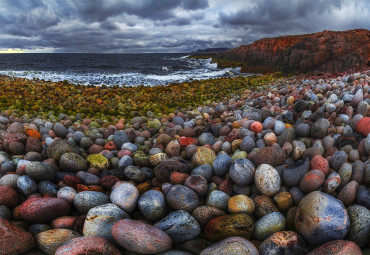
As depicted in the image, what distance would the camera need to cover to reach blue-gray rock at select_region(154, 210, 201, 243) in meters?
1.88

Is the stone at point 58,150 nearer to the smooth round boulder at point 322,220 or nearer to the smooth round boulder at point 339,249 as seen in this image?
the smooth round boulder at point 322,220

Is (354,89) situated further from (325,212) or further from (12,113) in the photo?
(12,113)

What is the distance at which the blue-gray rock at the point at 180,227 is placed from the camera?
74.1 inches

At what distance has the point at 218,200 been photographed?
218 cm

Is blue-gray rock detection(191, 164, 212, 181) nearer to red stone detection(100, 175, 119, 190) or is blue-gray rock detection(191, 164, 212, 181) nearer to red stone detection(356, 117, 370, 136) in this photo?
red stone detection(100, 175, 119, 190)

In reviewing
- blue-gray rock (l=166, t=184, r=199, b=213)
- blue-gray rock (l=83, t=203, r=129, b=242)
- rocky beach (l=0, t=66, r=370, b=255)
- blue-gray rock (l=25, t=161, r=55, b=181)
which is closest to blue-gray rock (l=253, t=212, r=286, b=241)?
rocky beach (l=0, t=66, r=370, b=255)

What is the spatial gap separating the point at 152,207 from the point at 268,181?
1009mm

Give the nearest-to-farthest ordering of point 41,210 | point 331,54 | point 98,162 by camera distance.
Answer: point 41,210 < point 98,162 < point 331,54

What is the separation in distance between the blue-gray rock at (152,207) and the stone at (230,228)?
0.42 m

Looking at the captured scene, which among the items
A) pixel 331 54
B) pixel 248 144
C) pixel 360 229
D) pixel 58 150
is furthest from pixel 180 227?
pixel 331 54

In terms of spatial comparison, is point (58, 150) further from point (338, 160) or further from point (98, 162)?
point (338, 160)

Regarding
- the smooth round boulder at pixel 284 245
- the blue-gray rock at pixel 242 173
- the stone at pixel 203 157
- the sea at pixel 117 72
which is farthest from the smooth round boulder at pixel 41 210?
the sea at pixel 117 72

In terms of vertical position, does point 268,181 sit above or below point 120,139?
below

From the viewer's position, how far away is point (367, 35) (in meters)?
11.4
